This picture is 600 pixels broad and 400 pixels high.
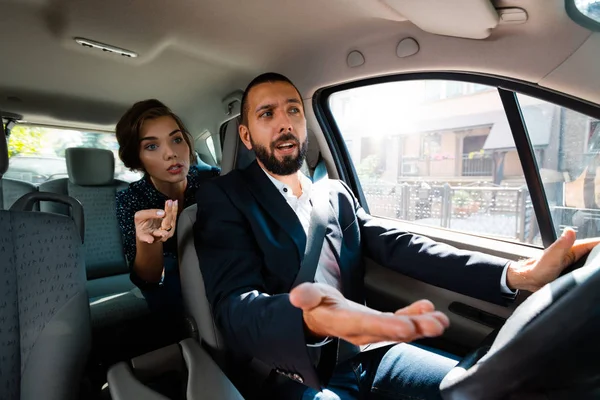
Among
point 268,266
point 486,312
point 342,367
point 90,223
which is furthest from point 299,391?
point 90,223

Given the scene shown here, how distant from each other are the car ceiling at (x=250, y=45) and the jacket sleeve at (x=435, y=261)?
22.9 inches

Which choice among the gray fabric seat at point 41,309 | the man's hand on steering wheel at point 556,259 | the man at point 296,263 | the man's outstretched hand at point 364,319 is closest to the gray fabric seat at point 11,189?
the gray fabric seat at point 41,309

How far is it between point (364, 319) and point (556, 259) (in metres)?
0.74

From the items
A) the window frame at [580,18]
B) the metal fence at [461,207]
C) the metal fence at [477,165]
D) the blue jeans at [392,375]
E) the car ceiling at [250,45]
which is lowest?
the blue jeans at [392,375]

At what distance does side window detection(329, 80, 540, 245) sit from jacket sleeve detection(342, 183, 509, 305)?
1.56 ft

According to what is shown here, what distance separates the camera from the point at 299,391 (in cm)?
106

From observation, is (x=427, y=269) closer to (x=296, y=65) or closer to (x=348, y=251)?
(x=348, y=251)

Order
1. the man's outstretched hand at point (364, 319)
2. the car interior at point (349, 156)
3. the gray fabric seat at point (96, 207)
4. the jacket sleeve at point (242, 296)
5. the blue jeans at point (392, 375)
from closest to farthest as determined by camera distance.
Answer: the man's outstretched hand at point (364, 319) < the jacket sleeve at point (242, 296) < the car interior at point (349, 156) < the blue jeans at point (392, 375) < the gray fabric seat at point (96, 207)

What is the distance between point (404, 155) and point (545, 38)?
101 cm

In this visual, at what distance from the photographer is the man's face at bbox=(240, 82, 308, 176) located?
1.27 m

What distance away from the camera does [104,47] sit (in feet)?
6.01

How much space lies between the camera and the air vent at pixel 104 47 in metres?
1.77

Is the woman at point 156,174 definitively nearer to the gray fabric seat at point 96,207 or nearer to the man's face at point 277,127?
the man's face at point 277,127

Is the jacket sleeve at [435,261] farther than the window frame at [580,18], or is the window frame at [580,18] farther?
the jacket sleeve at [435,261]
